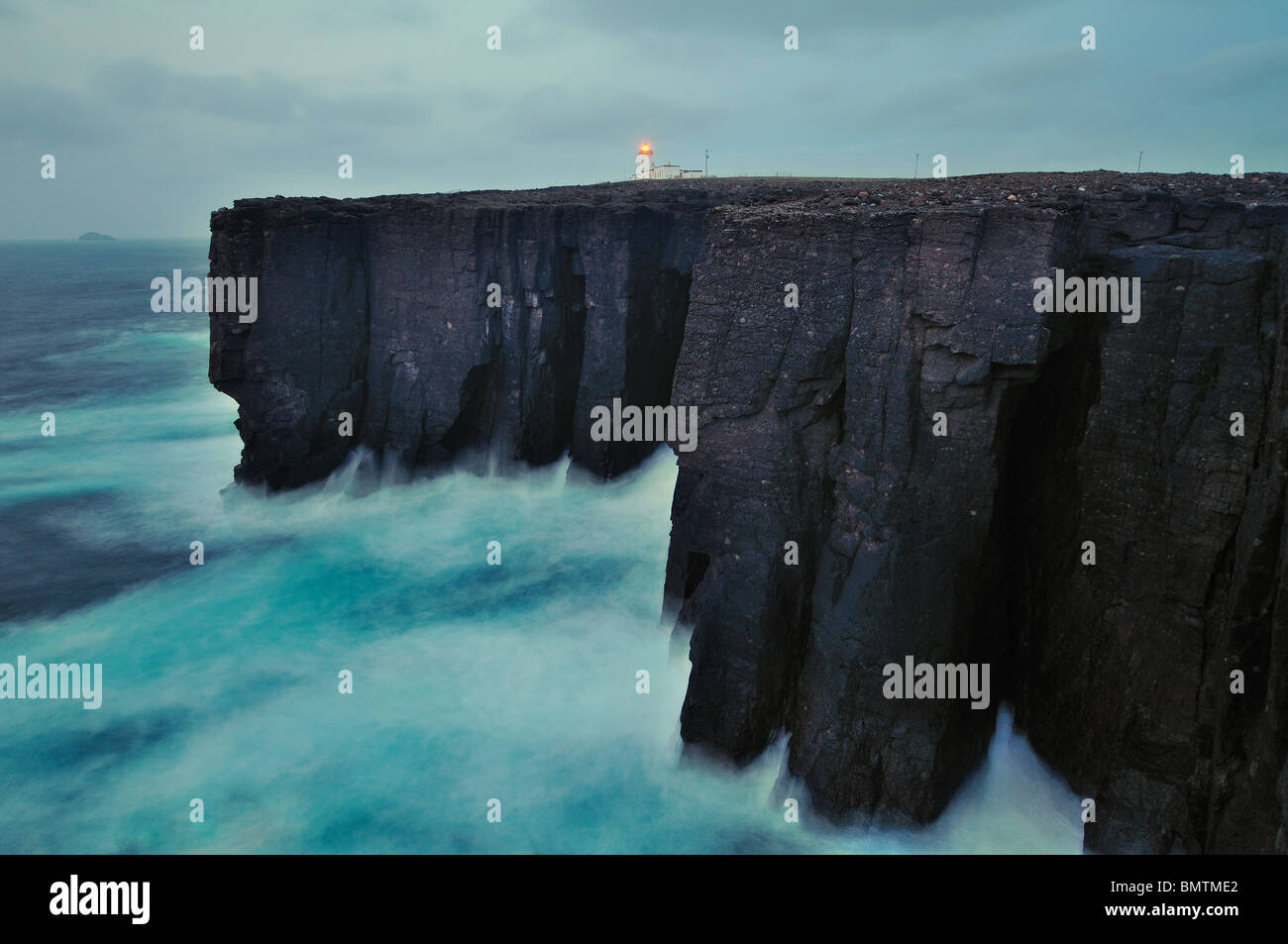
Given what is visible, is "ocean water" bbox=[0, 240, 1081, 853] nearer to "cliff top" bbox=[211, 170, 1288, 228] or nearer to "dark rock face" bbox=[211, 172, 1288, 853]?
"dark rock face" bbox=[211, 172, 1288, 853]

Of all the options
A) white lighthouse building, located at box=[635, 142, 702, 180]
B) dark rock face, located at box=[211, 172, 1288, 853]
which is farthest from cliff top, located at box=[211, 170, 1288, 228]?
white lighthouse building, located at box=[635, 142, 702, 180]

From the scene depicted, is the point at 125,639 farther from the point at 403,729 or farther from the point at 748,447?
the point at 748,447

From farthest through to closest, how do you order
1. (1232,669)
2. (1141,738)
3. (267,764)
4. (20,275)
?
(20,275)
(267,764)
(1141,738)
(1232,669)

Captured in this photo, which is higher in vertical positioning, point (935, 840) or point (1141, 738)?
point (1141, 738)

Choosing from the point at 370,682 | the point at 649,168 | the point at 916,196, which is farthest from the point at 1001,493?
the point at 649,168

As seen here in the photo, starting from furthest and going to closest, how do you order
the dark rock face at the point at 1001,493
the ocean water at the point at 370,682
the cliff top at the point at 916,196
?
1. the ocean water at the point at 370,682
2. the cliff top at the point at 916,196
3. the dark rock face at the point at 1001,493

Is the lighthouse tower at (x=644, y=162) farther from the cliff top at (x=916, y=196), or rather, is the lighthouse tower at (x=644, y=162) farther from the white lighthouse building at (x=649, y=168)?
the cliff top at (x=916, y=196)

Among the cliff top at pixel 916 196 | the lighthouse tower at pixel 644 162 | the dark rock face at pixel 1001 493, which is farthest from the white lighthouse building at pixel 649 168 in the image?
the dark rock face at pixel 1001 493

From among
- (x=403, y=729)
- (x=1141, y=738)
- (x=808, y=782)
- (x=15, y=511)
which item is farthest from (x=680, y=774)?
(x=15, y=511)
